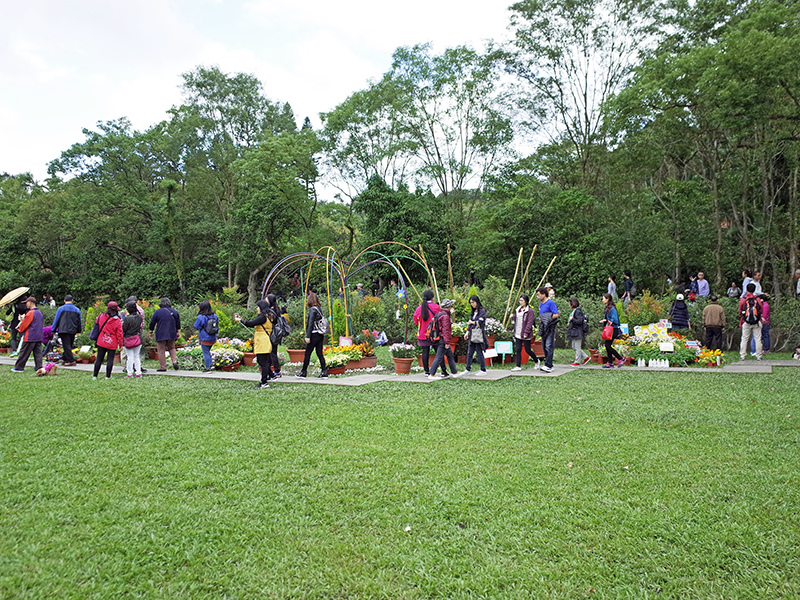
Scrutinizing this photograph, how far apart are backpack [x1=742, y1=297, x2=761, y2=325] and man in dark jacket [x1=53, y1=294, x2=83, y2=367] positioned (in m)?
15.5

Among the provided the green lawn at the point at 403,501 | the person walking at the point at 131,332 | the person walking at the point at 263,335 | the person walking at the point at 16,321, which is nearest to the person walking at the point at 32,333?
the person walking at the point at 131,332

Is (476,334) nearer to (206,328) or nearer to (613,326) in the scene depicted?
(613,326)

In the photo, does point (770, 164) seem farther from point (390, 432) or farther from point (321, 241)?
point (321, 241)

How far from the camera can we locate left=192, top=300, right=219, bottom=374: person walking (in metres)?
10.8

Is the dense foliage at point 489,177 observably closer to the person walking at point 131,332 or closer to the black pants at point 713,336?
the black pants at point 713,336

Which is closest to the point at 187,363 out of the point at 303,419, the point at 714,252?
the point at 303,419

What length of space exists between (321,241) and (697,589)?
28553 millimetres

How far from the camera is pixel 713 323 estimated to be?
41.0 ft

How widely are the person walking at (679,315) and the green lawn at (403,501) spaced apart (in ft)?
22.8

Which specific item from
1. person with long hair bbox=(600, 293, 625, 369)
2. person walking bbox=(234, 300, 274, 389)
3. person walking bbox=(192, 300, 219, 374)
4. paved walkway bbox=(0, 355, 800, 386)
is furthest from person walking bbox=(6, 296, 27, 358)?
person with long hair bbox=(600, 293, 625, 369)

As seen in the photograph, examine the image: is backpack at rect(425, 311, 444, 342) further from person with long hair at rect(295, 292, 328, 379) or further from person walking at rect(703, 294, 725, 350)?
person walking at rect(703, 294, 725, 350)

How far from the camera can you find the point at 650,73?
16.4m

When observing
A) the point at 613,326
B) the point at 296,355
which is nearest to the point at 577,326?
the point at 613,326

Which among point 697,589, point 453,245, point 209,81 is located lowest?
point 697,589
